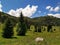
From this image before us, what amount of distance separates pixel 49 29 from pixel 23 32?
56.7m

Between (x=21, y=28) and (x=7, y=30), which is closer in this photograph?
(x=7, y=30)

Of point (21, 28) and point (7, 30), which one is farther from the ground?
point (21, 28)

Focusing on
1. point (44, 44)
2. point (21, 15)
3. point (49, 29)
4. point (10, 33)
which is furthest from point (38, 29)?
point (44, 44)

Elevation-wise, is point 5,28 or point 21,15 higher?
point 21,15

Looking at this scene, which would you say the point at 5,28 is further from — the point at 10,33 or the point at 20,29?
the point at 20,29

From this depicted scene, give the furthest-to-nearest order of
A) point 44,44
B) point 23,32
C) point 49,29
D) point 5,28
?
point 49,29 → point 23,32 → point 5,28 → point 44,44

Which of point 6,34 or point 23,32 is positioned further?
point 23,32

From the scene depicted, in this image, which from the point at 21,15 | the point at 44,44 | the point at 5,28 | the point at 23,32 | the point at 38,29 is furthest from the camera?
the point at 38,29

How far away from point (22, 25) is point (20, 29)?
154cm

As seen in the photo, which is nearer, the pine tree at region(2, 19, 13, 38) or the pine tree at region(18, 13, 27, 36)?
the pine tree at region(2, 19, 13, 38)

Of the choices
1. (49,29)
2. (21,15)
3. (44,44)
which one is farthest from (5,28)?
(49,29)

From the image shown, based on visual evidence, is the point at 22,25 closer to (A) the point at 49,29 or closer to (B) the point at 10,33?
(B) the point at 10,33

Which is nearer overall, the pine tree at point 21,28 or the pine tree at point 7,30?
the pine tree at point 7,30

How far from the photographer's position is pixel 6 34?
57000mm
